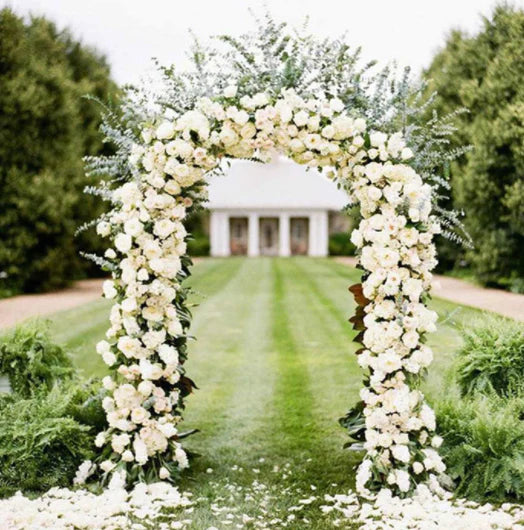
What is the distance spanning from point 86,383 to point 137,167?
6.96 ft

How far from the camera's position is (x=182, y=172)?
5539mm

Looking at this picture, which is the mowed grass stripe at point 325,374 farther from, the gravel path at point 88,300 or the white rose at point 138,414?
the gravel path at point 88,300

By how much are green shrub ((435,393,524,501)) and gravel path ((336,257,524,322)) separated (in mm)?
8522

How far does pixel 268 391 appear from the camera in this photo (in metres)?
9.13

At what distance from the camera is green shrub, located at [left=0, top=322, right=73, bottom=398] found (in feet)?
21.8

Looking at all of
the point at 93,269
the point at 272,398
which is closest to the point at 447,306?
the point at 272,398

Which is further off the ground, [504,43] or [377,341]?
[504,43]

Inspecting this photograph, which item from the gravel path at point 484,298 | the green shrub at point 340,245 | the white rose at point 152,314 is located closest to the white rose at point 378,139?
the white rose at point 152,314

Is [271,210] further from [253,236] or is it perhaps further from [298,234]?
[298,234]

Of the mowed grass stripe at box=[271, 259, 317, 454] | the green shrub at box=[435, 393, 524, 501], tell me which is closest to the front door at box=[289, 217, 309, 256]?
the mowed grass stripe at box=[271, 259, 317, 454]

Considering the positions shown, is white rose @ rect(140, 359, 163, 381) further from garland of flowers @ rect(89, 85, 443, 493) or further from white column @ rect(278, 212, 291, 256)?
white column @ rect(278, 212, 291, 256)

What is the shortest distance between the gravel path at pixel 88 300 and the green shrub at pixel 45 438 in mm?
8654

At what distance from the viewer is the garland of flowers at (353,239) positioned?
547 cm

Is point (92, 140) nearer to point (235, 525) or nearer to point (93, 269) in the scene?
point (93, 269)
